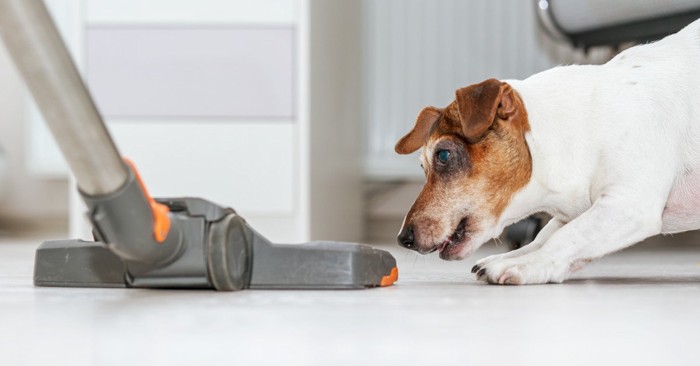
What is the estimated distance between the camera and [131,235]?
93 cm

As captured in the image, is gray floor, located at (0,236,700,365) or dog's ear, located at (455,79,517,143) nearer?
gray floor, located at (0,236,700,365)

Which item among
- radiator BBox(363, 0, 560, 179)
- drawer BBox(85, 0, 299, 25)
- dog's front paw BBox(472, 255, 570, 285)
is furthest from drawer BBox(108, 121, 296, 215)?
dog's front paw BBox(472, 255, 570, 285)

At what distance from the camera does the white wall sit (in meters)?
3.72

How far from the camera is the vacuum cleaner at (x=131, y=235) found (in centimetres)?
78

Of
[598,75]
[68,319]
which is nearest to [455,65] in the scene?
[598,75]

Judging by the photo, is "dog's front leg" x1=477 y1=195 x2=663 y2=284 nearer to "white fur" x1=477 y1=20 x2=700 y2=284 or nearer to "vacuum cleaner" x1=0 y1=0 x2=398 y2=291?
"white fur" x1=477 y1=20 x2=700 y2=284

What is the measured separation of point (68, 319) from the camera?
93cm

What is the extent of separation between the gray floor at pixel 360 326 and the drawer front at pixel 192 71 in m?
1.24

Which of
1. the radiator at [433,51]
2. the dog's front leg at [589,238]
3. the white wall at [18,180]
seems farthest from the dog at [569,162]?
the white wall at [18,180]

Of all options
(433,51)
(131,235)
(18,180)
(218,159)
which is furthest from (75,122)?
(18,180)

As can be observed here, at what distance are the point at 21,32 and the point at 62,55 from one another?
0.14 ft

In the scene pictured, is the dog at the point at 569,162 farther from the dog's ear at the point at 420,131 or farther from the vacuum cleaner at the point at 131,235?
the vacuum cleaner at the point at 131,235

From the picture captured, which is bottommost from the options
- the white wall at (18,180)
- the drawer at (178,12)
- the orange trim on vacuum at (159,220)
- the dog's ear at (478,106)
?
the white wall at (18,180)

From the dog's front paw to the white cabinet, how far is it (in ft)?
3.96
